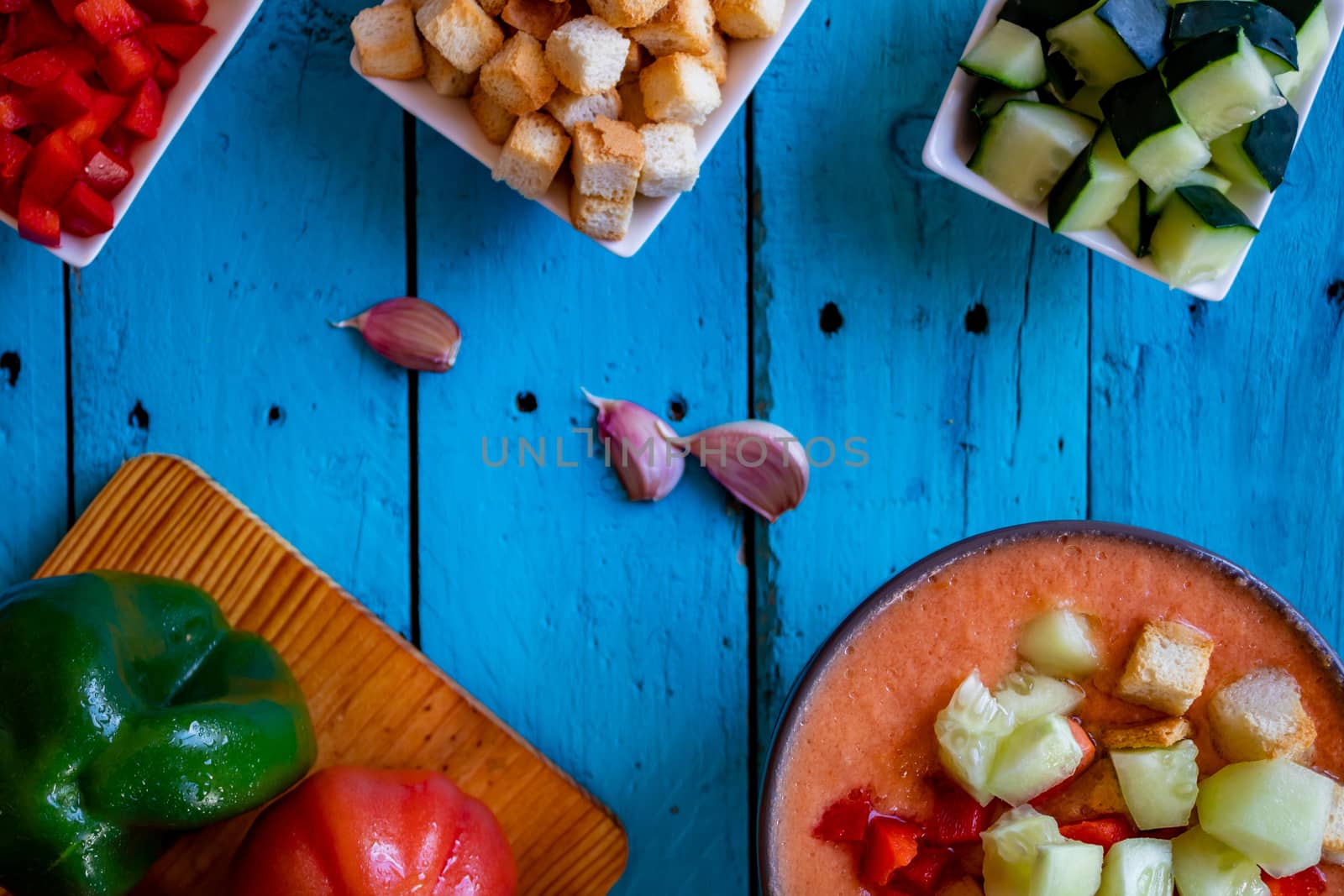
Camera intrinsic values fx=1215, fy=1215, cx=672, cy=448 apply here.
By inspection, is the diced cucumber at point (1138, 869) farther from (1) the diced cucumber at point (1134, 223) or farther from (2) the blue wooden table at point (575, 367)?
(1) the diced cucumber at point (1134, 223)

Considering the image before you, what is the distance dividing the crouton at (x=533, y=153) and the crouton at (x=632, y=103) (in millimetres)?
78

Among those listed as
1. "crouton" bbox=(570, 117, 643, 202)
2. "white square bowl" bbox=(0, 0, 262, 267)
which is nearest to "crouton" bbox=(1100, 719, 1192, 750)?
"crouton" bbox=(570, 117, 643, 202)

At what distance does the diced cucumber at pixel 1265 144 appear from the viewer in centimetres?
129

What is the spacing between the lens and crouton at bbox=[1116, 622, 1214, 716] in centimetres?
105

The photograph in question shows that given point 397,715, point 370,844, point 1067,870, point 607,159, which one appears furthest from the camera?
point 397,715

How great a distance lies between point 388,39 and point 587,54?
0.23 meters

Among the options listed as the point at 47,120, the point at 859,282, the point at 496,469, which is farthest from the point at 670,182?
the point at 47,120

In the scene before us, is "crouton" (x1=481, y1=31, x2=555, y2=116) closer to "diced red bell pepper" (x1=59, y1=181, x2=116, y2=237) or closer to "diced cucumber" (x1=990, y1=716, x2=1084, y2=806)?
"diced red bell pepper" (x1=59, y1=181, x2=116, y2=237)

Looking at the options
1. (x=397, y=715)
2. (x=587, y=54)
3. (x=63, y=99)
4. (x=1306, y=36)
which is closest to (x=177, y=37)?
(x=63, y=99)

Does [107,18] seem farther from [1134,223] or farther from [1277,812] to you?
[1277,812]

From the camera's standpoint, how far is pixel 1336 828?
1.08 meters

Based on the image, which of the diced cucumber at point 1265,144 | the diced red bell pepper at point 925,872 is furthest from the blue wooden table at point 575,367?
the diced red bell pepper at point 925,872

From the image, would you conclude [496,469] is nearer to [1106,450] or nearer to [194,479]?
[194,479]

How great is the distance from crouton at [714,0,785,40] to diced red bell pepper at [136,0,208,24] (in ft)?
1.88
